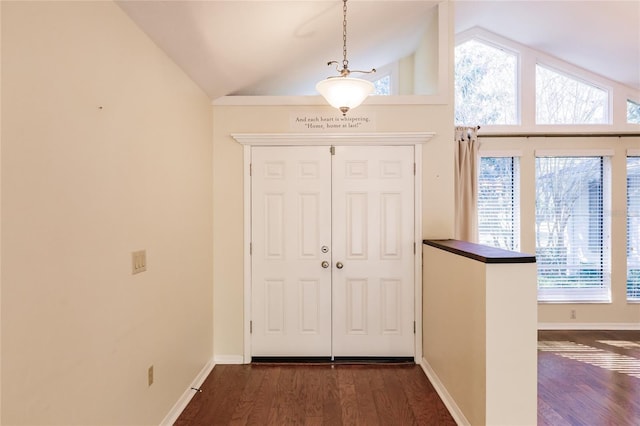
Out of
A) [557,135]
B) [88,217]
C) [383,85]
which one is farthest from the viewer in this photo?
[557,135]

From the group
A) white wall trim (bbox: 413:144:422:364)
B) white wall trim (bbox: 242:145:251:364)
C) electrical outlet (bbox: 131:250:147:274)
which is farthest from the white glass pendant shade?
electrical outlet (bbox: 131:250:147:274)

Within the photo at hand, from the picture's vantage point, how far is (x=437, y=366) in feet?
8.67

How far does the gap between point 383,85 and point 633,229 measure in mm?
3604

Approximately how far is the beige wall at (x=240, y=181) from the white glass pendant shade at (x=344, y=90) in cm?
103

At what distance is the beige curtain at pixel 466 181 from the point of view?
376 centimetres

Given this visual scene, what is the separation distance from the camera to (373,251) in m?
3.08

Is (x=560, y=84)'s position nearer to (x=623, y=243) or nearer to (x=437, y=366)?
(x=623, y=243)

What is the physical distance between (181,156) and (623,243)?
16.6ft

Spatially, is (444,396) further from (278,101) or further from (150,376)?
(278,101)

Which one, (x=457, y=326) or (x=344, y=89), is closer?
(x=344, y=89)

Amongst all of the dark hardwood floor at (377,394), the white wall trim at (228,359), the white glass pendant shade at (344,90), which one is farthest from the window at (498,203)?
the white wall trim at (228,359)

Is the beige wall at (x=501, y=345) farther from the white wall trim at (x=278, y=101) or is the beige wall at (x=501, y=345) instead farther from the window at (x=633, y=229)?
the window at (x=633, y=229)

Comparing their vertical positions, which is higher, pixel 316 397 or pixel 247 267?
pixel 247 267

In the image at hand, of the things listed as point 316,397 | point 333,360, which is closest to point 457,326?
point 316,397
